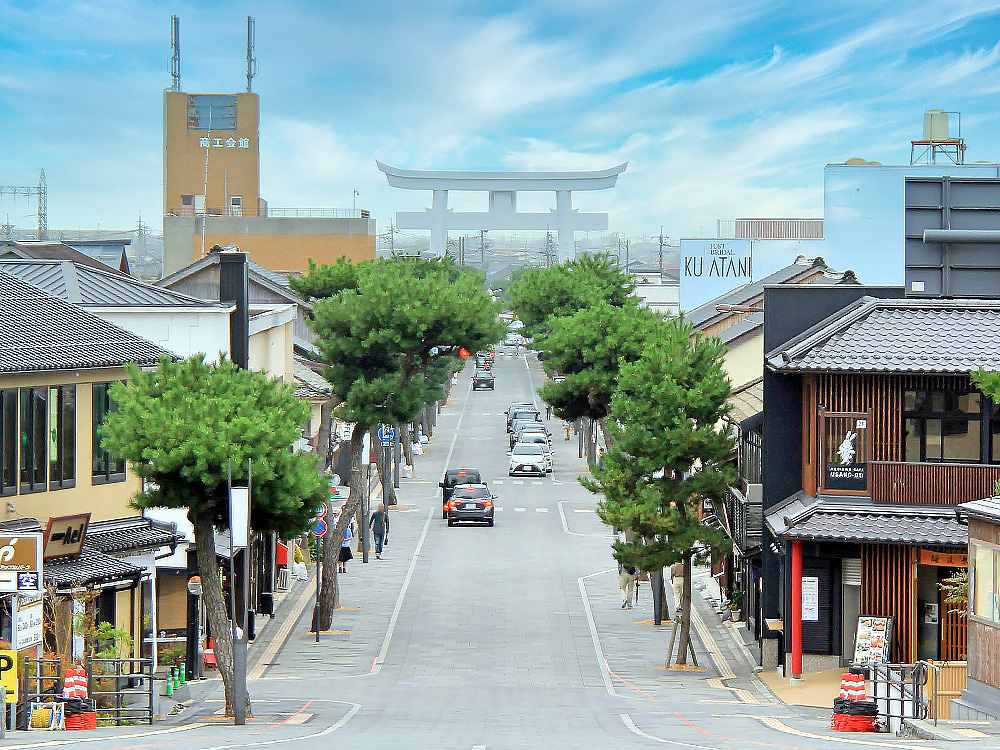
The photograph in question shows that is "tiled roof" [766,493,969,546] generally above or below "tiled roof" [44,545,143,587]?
above

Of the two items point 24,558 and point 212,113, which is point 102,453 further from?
point 212,113

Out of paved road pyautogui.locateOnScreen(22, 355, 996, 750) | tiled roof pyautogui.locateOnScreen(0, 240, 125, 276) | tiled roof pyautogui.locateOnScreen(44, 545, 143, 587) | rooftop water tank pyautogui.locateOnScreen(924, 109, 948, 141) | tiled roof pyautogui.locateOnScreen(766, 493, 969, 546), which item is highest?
rooftop water tank pyautogui.locateOnScreen(924, 109, 948, 141)

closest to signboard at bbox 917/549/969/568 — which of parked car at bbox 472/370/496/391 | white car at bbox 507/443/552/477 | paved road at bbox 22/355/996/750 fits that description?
paved road at bbox 22/355/996/750

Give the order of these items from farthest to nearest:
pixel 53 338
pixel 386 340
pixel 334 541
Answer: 1. pixel 334 541
2. pixel 386 340
3. pixel 53 338

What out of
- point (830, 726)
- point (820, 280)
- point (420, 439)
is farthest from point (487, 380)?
point (830, 726)

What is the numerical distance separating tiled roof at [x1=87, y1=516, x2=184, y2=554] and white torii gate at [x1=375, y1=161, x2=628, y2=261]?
335 feet

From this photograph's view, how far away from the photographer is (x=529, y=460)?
242 feet

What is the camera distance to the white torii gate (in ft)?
436

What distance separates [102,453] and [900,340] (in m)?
16.4

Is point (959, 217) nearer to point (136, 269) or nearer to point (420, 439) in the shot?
point (420, 439)

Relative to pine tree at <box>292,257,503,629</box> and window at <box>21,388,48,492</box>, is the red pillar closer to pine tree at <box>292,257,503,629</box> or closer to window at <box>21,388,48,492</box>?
pine tree at <box>292,257,503,629</box>

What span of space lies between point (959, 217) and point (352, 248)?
236ft

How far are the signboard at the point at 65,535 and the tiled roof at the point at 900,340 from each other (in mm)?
14019

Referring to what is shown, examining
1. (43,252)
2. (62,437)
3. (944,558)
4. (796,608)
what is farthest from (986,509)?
(43,252)
